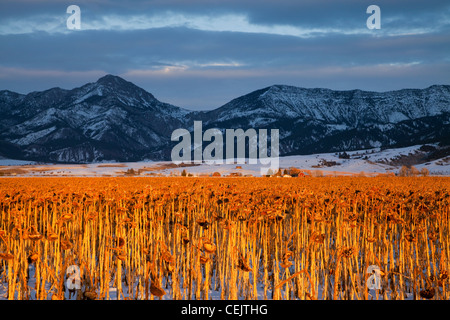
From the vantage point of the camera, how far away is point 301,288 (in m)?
6.98

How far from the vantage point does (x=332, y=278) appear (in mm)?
8672

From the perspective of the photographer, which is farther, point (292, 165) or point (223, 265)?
point (292, 165)

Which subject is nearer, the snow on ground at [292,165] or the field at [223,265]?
the field at [223,265]

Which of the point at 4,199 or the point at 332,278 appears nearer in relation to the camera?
the point at 332,278

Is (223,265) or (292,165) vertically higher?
(223,265)

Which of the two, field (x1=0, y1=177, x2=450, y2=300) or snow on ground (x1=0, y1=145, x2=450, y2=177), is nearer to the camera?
field (x1=0, y1=177, x2=450, y2=300)
